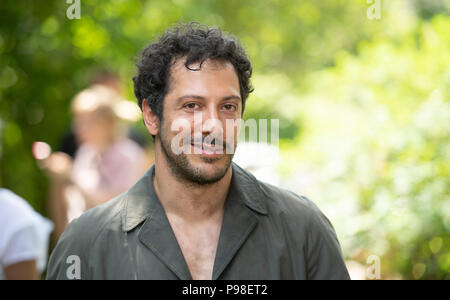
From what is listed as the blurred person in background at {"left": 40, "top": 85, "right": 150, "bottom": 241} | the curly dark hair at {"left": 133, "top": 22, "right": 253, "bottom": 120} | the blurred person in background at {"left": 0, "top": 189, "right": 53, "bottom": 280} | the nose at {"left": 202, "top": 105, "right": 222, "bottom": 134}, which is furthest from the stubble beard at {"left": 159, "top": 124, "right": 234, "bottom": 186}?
the blurred person in background at {"left": 40, "top": 85, "right": 150, "bottom": 241}

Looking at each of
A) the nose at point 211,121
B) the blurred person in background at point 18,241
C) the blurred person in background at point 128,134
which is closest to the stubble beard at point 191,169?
the nose at point 211,121

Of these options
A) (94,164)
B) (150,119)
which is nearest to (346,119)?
(94,164)

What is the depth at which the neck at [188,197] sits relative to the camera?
8.18 feet

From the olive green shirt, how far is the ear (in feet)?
1.01

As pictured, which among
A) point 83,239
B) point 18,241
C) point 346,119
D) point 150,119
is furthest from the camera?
point 346,119

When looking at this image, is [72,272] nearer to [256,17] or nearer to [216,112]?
[216,112]

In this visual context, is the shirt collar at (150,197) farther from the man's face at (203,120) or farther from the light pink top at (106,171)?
the light pink top at (106,171)

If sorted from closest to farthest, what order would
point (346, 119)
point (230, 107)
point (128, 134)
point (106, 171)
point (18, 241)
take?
point (230, 107) → point (18, 241) → point (346, 119) → point (106, 171) → point (128, 134)

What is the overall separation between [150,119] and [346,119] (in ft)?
8.46

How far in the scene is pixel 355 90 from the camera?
4.98m

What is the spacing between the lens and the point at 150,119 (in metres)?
2.66

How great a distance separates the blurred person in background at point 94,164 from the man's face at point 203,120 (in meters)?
2.53

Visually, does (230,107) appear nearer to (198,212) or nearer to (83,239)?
(198,212)

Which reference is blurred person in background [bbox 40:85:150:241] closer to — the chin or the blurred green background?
the blurred green background
